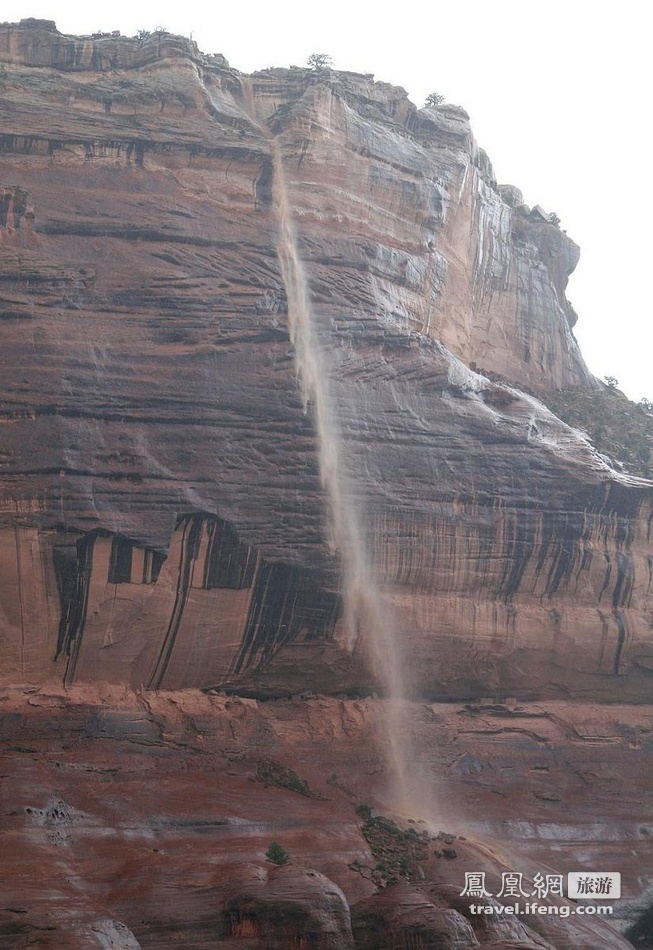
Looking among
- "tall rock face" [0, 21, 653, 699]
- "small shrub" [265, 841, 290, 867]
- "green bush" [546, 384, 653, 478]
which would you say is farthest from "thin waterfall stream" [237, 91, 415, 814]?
"green bush" [546, 384, 653, 478]

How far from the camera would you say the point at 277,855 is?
28016mm

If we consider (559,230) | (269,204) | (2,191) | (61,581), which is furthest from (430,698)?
(559,230)

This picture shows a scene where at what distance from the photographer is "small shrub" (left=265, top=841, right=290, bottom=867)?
91.7ft

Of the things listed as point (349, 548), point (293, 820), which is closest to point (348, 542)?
point (349, 548)

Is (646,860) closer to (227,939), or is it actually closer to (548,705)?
(548,705)

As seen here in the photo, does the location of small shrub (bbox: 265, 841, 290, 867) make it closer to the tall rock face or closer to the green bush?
the tall rock face

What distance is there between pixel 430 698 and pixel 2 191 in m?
A: 17.6

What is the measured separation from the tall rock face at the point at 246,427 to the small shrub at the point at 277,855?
18.6ft

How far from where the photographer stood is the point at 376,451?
1377 inches

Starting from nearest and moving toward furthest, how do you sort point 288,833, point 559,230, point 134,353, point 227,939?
point 227,939, point 288,833, point 134,353, point 559,230

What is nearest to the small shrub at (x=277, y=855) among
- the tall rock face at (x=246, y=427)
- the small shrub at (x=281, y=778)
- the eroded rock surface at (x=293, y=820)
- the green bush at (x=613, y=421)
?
the eroded rock surface at (x=293, y=820)

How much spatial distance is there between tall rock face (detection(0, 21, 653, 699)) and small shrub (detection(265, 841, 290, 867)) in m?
5.67

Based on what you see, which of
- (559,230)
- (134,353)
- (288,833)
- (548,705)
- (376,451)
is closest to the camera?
(288,833)

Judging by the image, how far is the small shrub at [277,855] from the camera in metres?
27.9
